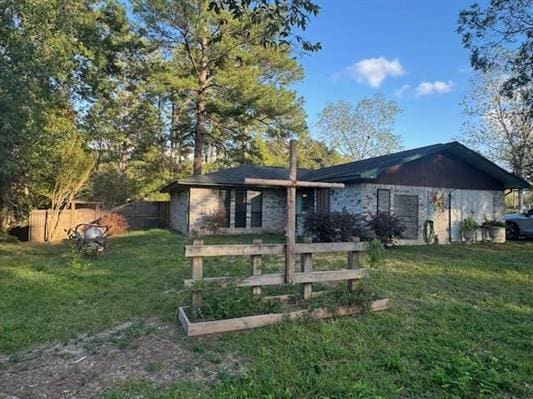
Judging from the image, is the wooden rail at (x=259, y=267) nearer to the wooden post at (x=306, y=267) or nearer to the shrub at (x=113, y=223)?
the wooden post at (x=306, y=267)

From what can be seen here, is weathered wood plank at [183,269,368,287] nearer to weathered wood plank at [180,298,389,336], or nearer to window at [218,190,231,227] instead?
weathered wood plank at [180,298,389,336]

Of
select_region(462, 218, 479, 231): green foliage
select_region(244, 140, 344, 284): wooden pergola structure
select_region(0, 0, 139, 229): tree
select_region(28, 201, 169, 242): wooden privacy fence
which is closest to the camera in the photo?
select_region(244, 140, 344, 284): wooden pergola structure

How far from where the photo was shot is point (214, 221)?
15.5 metres

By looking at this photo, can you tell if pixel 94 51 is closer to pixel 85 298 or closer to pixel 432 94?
pixel 85 298

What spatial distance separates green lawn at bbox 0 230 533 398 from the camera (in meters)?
2.92

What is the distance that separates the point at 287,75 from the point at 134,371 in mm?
21800

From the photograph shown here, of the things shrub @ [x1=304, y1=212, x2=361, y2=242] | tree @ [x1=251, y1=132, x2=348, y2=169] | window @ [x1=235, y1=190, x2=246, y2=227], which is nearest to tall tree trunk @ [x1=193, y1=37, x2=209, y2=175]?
window @ [x1=235, y1=190, x2=246, y2=227]

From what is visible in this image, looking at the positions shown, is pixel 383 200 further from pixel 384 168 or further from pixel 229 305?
pixel 229 305

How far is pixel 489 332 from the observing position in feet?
13.5

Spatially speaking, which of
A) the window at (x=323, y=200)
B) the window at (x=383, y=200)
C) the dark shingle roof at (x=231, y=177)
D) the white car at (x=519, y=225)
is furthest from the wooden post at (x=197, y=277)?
the white car at (x=519, y=225)


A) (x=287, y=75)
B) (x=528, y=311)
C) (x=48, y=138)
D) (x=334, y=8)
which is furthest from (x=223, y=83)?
(x=528, y=311)

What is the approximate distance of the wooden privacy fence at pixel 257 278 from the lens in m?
4.04

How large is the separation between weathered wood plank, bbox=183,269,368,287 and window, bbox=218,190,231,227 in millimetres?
11204

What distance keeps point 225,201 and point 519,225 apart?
503 inches
